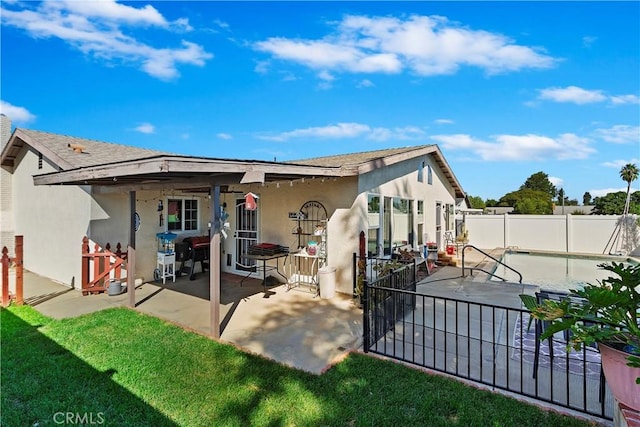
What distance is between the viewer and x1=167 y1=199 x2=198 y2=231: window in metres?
9.59

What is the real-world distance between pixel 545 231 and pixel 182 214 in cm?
1947

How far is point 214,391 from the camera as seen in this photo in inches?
139

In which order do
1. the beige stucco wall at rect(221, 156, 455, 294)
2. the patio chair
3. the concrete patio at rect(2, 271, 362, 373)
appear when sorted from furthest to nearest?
1. the patio chair
2. the beige stucco wall at rect(221, 156, 455, 294)
3. the concrete patio at rect(2, 271, 362, 373)

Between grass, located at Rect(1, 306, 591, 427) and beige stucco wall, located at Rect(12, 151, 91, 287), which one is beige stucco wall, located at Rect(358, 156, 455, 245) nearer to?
grass, located at Rect(1, 306, 591, 427)

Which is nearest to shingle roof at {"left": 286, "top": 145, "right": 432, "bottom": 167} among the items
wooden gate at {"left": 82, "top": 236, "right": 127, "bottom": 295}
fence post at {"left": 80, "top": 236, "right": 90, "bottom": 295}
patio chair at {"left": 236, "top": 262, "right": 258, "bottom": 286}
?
patio chair at {"left": 236, "top": 262, "right": 258, "bottom": 286}

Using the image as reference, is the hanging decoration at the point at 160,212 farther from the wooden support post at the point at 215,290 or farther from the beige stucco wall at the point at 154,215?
the wooden support post at the point at 215,290

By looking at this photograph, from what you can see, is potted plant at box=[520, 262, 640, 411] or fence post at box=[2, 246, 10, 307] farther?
fence post at box=[2, 246, 10, 307]

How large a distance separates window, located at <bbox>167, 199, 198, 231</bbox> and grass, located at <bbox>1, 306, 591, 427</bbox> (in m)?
5.04

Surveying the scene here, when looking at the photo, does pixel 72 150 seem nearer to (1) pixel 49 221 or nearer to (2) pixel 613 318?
(1) pixel 49 221

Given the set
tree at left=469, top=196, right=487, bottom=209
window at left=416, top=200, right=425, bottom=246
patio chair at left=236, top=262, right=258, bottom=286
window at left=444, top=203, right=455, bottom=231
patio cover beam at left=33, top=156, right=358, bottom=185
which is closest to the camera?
patio cover beam at left=33, top=156, right=358, bottom=185

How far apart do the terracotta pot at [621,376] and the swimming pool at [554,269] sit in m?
9.00

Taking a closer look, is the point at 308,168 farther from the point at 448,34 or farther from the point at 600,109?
the point at 600,109

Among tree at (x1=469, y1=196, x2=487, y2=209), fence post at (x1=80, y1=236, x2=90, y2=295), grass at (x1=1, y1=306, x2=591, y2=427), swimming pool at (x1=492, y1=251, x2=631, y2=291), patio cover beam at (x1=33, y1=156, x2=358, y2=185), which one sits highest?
tree at (x1=469, y1=196, x2=487, y2=209)

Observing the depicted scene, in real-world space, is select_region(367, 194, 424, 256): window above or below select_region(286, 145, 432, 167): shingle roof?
below
